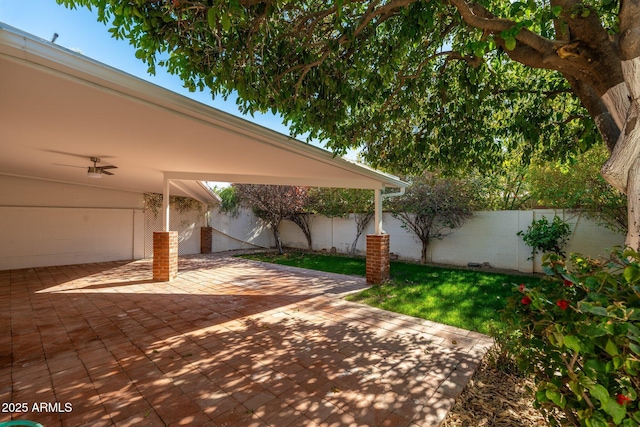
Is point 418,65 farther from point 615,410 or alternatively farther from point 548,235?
point 548,235

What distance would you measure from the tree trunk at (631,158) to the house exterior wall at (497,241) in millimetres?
5685

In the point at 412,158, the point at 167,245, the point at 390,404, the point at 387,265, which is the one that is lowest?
the point at 390,404

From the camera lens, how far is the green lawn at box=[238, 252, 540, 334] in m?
5.12

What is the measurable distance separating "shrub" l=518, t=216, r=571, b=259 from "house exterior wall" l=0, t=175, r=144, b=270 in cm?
1397

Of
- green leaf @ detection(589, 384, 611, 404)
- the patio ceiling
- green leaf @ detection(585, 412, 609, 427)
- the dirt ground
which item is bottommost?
the dirt ground

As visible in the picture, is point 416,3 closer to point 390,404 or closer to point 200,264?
point 390,404

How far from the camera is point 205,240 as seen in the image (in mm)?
14000

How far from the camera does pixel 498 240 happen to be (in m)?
9.12

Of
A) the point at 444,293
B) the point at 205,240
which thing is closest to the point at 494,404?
the point at 444,293

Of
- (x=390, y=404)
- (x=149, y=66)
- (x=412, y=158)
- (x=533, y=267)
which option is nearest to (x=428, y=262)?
(x=533, y=267)

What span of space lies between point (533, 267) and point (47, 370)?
1063 cm

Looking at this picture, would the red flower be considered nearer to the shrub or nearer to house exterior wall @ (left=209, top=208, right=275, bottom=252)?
the shrub

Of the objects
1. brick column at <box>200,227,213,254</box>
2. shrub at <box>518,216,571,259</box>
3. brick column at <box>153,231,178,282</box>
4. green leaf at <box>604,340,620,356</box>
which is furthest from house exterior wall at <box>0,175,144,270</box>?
shrub at <box>518,216,571,259</box>

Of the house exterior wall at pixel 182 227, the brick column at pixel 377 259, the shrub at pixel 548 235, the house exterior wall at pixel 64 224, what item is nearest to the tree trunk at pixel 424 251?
the shrub at pixel 548 235
